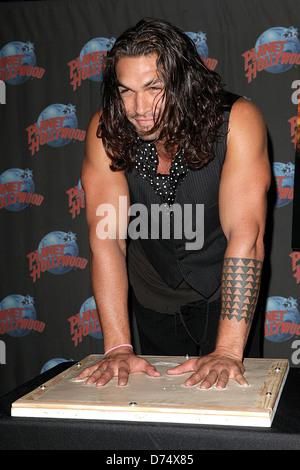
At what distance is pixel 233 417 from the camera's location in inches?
32.1

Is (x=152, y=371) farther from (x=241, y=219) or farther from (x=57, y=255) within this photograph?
(x=57, y=255)

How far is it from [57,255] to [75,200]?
1.01 feet

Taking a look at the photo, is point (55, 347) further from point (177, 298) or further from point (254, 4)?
point (254, 4)

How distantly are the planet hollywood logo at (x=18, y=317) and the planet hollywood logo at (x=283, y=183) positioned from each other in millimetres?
1412

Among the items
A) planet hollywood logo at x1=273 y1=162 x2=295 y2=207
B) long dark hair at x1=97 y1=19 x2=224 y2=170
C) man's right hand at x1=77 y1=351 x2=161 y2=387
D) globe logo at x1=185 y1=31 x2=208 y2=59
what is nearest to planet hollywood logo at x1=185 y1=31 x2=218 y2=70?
globe logo at x1=185 y1=31 x2=208 y2=59

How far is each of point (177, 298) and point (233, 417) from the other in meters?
0.75

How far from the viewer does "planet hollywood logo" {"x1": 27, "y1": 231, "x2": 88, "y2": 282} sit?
2.81 m

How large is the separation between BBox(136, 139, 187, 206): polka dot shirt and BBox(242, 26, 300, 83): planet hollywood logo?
1.38 metres

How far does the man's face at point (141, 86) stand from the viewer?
1.21 m

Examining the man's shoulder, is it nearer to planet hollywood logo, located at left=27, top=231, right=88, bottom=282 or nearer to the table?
the table

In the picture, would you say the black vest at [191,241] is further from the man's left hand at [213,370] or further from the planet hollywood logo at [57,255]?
the planet hollywood logo at [57,255]

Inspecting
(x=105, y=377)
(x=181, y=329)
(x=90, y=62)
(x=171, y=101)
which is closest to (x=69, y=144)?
(x=90, y=62)

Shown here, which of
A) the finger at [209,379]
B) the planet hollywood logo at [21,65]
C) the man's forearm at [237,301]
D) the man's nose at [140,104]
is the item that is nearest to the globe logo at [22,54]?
the planet hollywood logo at [21,65]
